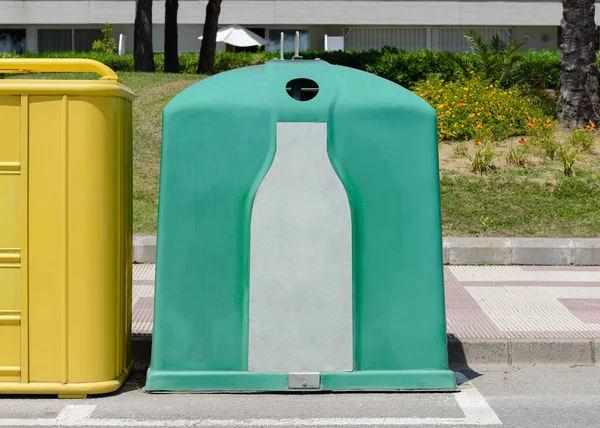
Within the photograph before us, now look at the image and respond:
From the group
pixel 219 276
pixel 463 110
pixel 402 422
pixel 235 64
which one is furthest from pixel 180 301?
pixel 235 64

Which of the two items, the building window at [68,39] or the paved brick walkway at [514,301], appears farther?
the building window at [68,39]

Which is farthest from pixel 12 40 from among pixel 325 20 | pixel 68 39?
pixel 325 20

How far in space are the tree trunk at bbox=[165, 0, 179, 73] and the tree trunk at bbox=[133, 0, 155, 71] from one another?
79 centimetres

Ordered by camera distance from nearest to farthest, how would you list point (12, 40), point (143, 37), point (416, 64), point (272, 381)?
point (272, 381) → point (416, 64) → point (143, 37) → point (12, 40)

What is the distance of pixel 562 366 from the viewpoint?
6.19m

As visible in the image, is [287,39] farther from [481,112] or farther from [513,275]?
[513,275]

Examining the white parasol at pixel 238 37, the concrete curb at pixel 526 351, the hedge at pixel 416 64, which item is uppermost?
the white parasol at pixel 238 37

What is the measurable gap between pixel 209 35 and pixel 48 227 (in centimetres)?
1921

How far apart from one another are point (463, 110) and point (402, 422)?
33.2 ft

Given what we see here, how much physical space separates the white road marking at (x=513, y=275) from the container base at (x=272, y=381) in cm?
350

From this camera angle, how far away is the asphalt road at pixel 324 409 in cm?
492

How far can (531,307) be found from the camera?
24.6 ft

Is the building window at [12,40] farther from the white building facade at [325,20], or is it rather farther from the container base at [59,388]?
the container base at [59,388]

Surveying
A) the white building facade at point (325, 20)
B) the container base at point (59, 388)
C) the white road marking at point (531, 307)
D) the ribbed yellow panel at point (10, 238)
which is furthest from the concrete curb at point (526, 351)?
the white building facade at point (325, 20)
